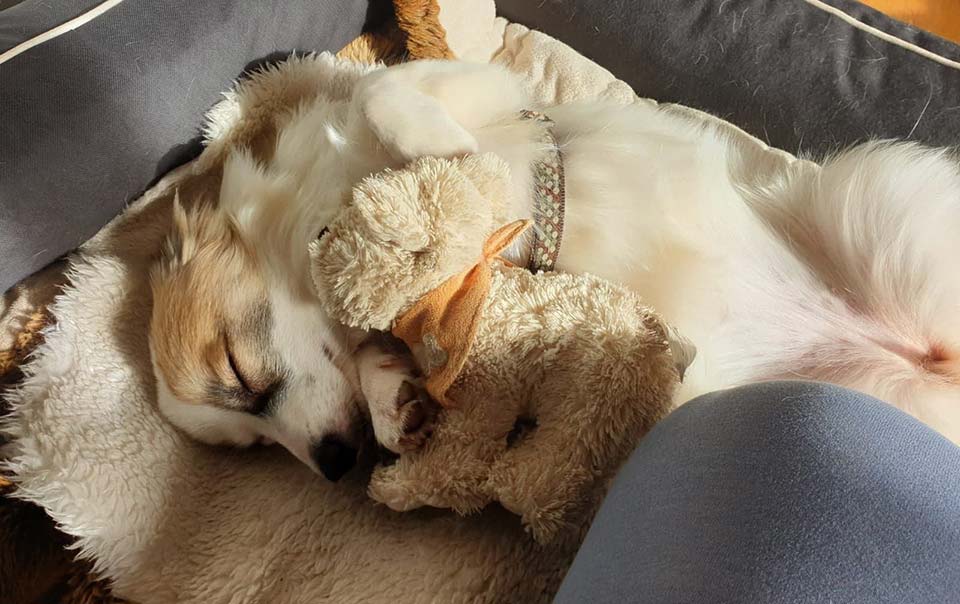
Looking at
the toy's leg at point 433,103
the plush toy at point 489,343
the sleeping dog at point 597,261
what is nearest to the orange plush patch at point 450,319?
the plush toy at point 489,343

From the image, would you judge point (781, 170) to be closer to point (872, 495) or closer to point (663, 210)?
point (663, 210)

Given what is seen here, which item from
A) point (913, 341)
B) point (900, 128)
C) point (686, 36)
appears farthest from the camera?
point (686, 36)

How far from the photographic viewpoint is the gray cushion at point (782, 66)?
1.68 metres

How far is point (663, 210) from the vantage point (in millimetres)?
1286

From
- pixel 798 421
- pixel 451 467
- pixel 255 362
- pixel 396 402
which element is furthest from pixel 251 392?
pixel 798 421

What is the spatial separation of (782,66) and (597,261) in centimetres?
97

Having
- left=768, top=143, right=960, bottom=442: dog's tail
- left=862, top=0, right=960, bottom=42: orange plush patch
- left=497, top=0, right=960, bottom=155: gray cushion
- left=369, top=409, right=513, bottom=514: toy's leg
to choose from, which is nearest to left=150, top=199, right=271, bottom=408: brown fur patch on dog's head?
left=369, top=409, right=513, bottom=514: toy's leg

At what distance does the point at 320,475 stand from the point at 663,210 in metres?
0.80

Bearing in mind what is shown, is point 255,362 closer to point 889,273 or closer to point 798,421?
point 798,421

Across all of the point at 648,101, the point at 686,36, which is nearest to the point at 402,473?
the point at 648,101

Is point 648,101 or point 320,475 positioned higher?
point 648,101

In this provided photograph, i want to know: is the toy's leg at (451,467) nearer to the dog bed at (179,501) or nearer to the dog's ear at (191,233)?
the dog bed at (179,501)

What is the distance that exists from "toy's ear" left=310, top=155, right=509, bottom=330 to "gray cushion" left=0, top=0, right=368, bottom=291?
1.71 ft

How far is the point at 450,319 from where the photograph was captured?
0.96 metres
